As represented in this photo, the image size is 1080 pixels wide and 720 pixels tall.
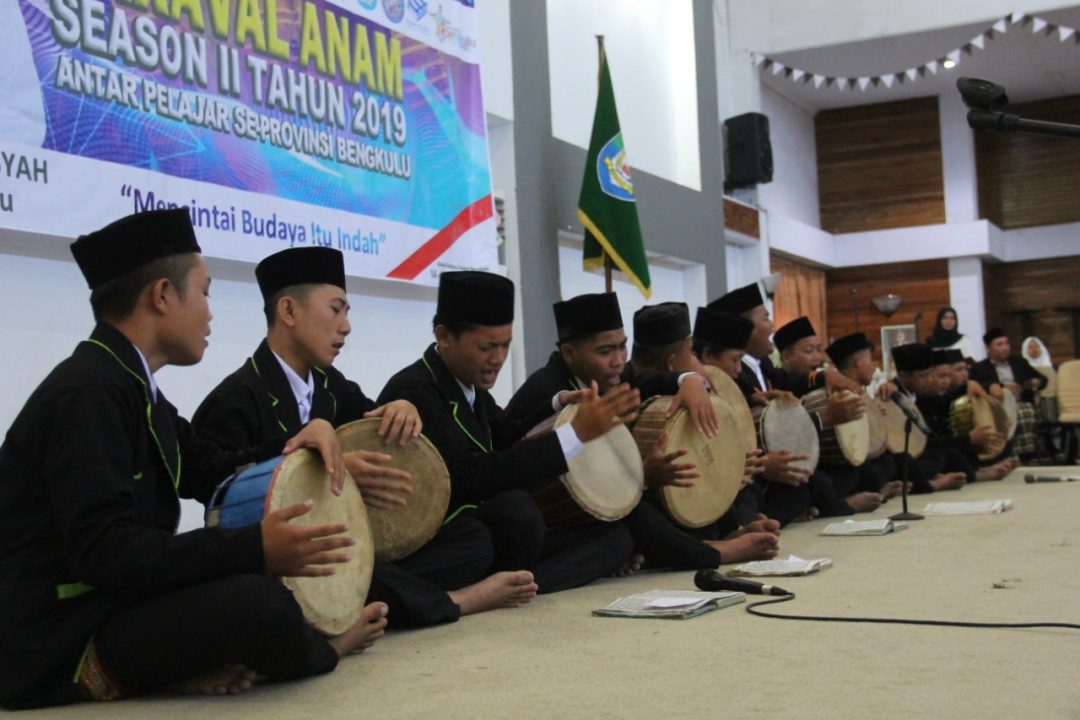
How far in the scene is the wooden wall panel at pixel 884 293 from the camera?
15328mm

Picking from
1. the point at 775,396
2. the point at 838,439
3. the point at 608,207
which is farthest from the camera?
the point at 608,207

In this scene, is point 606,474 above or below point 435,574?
above

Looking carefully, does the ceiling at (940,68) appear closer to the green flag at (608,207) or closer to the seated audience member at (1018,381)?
the seated audience member at (1018,381)

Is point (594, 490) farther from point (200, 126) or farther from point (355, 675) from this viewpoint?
point (200, 126)

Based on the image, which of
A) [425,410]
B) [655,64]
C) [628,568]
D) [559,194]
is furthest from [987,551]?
[655,64]

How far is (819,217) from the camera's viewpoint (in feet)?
51.8

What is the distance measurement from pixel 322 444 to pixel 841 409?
3.91 meters

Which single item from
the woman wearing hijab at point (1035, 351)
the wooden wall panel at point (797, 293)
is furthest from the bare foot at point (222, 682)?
the woman wearing hijab at point (1035, 351)

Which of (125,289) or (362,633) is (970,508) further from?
(125,289)

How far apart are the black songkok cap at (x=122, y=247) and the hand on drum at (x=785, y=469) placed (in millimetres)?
3375

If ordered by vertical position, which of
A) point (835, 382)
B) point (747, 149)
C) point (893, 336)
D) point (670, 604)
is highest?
point (747, 149)

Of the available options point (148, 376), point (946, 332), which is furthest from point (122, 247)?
point (946, 332)

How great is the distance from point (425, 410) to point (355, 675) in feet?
3.50

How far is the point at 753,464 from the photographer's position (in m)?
5.05
